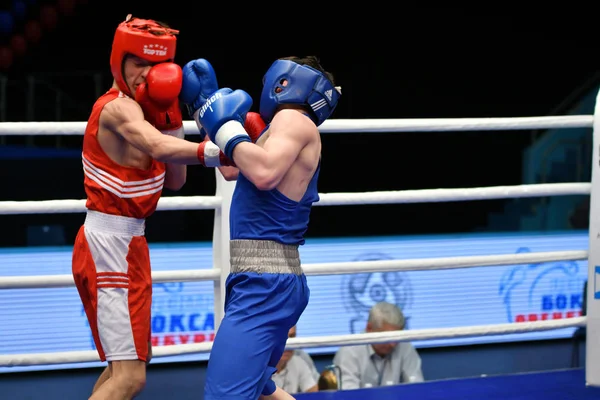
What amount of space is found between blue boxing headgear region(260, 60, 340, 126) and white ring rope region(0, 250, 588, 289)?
2.79ft

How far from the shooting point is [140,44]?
2.51m

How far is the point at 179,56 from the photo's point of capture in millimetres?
7801

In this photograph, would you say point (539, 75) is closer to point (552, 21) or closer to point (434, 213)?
Answer: point (552, 21)

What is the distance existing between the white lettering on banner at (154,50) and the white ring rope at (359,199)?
2.21 ft

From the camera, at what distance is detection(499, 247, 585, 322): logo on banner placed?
546 centimetres

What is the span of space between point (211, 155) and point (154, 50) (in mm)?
368

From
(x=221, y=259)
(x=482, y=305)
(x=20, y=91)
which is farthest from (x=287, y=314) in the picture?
(x=20, y=91)

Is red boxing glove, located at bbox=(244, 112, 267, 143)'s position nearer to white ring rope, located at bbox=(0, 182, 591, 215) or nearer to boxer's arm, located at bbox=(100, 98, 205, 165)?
Answer: boxer's arm, located at bbox=(100, 98, 205, 165)

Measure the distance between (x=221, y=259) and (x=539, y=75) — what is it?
6.30m

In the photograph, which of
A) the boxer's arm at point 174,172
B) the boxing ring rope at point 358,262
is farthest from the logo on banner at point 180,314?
the boxer's arm at point 174,172

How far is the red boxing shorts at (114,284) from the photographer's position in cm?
250

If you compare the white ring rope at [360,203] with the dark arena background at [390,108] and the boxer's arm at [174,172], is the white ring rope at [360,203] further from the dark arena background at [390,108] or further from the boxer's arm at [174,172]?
the dark arena background at [390,108]

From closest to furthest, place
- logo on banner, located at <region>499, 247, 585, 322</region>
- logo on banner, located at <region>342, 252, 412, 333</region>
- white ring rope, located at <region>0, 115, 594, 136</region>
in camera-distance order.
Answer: white ring rope, located at <region>0, 115, 594, 136</region> < logo on banner, located at <region>342, 252, 412, 333</region> < logo on banner, located at <region>499, 247, 585, 322</region>

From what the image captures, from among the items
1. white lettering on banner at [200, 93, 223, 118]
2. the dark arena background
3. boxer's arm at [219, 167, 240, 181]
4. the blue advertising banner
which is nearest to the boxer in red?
white lettering on banner at [200, 93, 223, 118]
